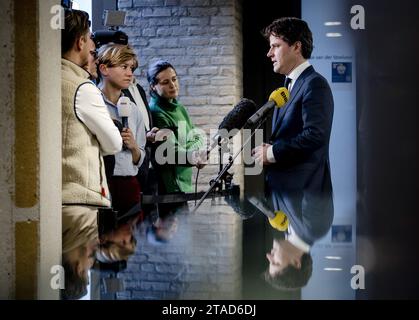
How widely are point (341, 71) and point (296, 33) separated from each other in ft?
0.90

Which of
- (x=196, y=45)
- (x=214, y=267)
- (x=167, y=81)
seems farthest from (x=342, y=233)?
(x=196, y=45)

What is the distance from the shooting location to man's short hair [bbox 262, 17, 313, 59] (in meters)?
3.39

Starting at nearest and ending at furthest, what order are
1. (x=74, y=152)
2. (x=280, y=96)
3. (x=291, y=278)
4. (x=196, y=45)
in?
(x=291, y=278), (x=74, y=152), (x=280, y=96), (x=196, y=45)

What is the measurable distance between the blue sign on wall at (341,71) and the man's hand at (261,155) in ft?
1.45

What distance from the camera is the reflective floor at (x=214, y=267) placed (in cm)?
197

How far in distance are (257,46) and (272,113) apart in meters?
0.72

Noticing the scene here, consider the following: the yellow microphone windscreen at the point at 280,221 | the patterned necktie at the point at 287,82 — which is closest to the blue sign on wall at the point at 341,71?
the patterned necktie at the point at 287,82

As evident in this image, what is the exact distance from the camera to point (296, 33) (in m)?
3.41

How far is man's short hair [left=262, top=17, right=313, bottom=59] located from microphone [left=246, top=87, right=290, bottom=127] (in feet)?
1.10

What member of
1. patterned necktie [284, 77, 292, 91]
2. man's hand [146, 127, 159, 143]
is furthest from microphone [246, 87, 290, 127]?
man's hand [146, 127, 159, 143]

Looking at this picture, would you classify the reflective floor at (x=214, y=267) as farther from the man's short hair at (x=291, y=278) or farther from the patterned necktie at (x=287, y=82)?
the patterned necktie at (x=287, y=82)

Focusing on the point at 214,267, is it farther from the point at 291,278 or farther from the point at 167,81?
the point at 167,81
